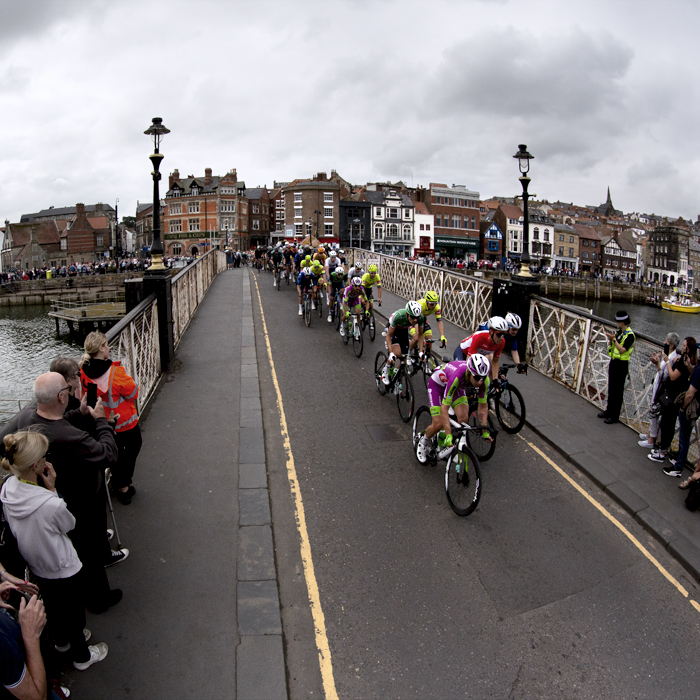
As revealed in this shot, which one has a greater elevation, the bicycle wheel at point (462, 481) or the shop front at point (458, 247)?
the shop front at point (458, 247)

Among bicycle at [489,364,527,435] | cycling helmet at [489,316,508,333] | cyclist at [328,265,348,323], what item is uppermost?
cyclist at [328,265,348,323]

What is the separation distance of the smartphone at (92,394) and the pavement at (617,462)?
20.4 feet

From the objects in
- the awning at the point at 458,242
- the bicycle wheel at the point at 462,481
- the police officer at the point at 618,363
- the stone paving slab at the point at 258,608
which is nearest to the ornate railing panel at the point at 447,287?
the police officer at the point at 618,363

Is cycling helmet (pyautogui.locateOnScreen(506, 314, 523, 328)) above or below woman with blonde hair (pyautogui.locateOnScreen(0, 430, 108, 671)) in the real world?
above

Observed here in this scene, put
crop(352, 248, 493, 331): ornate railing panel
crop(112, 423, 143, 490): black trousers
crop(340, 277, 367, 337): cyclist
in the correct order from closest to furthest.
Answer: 1. crop(112, 423, 143, 490): black trousers
2. crop(340, 277, 367, 337): cyclist
3. crop(352, 248, 493, 331): ornate railing panel

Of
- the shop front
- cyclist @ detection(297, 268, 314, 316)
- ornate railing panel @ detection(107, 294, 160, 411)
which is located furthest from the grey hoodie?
the shop front

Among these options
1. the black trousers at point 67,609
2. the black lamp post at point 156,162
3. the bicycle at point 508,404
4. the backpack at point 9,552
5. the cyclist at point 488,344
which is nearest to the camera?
the backpack at point 9,552

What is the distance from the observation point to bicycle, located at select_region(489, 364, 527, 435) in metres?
8.18

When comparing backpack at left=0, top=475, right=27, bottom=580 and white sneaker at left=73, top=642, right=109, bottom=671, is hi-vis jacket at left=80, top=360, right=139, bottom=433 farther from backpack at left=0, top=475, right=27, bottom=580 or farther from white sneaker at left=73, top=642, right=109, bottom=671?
white sneaker at left=73, top=642, right=109, bottom=671

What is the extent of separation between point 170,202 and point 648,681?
352 feet

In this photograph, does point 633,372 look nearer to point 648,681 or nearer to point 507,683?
point 648,681

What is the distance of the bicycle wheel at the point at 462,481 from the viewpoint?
19.5 ft

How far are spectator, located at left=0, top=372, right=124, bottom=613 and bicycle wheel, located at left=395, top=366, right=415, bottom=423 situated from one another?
526cm

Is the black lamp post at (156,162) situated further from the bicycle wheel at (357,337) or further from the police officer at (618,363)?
the police officer at (618,363)
